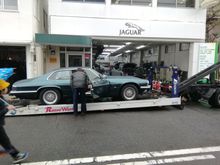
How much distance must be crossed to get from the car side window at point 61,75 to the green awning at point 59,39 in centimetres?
349

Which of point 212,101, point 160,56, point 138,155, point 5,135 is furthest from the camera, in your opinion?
point 160,56

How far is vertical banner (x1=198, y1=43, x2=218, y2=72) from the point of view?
42.3 feet

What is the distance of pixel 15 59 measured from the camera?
11.1 meters

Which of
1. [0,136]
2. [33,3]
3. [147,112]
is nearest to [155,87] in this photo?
[147,112]

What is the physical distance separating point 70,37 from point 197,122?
7.48m

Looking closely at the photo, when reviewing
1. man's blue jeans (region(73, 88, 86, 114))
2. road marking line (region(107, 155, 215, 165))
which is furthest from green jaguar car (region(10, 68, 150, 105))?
road marking line (region(107, 155, 215, 165))

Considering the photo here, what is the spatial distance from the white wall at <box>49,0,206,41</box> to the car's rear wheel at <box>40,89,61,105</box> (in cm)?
549

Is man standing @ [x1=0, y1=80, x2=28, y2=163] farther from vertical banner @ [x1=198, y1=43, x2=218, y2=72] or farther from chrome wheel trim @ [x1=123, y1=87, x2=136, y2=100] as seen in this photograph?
vertical banner @ [x1=198, y1=43, x2=218, y2=72]

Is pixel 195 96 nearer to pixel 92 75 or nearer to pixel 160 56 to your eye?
pixel 92 75

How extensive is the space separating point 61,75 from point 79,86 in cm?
137

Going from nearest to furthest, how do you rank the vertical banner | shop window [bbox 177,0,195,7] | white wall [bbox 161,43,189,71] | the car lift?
the car lift, shop window [bbox 177,0,195,7], the vertical banner, white wall [bbox 161,43,189,71]

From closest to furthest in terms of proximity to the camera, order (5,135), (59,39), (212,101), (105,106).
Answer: (5,135), (105,106), (212,101), (59,39)

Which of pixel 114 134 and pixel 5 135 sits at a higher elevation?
pixel 5 135

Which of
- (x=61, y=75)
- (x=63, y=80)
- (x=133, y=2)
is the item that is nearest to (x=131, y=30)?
(x=133, y=2)
